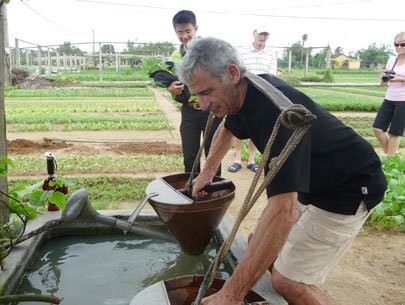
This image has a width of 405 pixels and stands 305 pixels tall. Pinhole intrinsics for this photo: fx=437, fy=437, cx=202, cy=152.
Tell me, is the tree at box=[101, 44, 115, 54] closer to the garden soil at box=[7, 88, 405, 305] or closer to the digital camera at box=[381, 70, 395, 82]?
the garden soil at box=[7, 88, 405, 305]

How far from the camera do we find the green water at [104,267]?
8.39 ft

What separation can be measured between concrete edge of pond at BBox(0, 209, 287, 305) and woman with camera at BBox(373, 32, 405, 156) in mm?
3486

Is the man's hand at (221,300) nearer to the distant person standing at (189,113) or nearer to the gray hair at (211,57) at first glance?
the gray hair at (211,57)

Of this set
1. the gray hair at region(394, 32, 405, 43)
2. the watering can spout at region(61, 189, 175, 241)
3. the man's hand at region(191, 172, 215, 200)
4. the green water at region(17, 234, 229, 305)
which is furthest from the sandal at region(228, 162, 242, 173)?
the watering can spout at region(61, 189, 175, 241)

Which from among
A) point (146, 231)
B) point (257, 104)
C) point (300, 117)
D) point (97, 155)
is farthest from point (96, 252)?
point (97, 155)

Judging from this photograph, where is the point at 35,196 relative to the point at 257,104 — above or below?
below

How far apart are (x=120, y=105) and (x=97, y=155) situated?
275 inches

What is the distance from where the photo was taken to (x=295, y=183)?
5.14 ft

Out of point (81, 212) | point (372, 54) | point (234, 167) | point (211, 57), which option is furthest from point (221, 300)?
point (372, 54)

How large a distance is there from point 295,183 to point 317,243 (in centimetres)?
57

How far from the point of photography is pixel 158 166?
587 centimetres

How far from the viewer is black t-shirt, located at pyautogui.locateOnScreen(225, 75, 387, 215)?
1.76 m

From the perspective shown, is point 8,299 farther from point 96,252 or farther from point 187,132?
point 187,132

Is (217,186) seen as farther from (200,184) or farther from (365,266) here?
(365,266)
